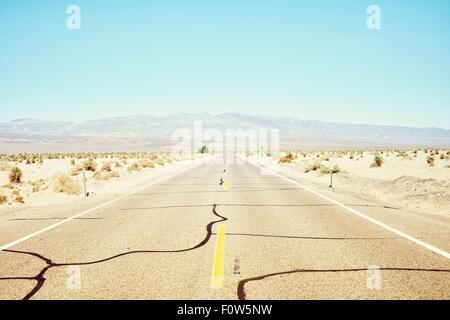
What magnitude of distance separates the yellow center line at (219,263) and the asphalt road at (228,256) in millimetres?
34

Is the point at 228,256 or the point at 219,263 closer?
the point at 219,263

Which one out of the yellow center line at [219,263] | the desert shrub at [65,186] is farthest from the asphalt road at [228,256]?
the desert shrub at [65,186]

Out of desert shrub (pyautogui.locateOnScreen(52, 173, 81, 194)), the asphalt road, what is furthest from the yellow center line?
desert shrub (pyautogui.locateOnScreen(52, 173, 81, 194))

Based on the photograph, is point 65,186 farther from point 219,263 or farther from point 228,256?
point 219,263

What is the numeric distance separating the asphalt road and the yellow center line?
34mm

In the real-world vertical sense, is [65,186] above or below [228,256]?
below

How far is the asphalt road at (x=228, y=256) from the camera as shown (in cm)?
475

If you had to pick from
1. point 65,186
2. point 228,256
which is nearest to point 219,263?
point 228,256

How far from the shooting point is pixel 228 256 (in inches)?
245

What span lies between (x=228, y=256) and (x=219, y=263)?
0.44 m

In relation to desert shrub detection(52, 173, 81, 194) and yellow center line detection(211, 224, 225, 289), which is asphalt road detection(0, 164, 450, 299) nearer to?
yellow center line detection(211, 224, 225, 289)

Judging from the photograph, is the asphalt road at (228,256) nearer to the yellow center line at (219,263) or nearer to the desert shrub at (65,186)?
the yellow center line at (219,263)

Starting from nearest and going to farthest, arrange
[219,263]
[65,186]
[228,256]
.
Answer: [219,263], [228,256], [65,186]
